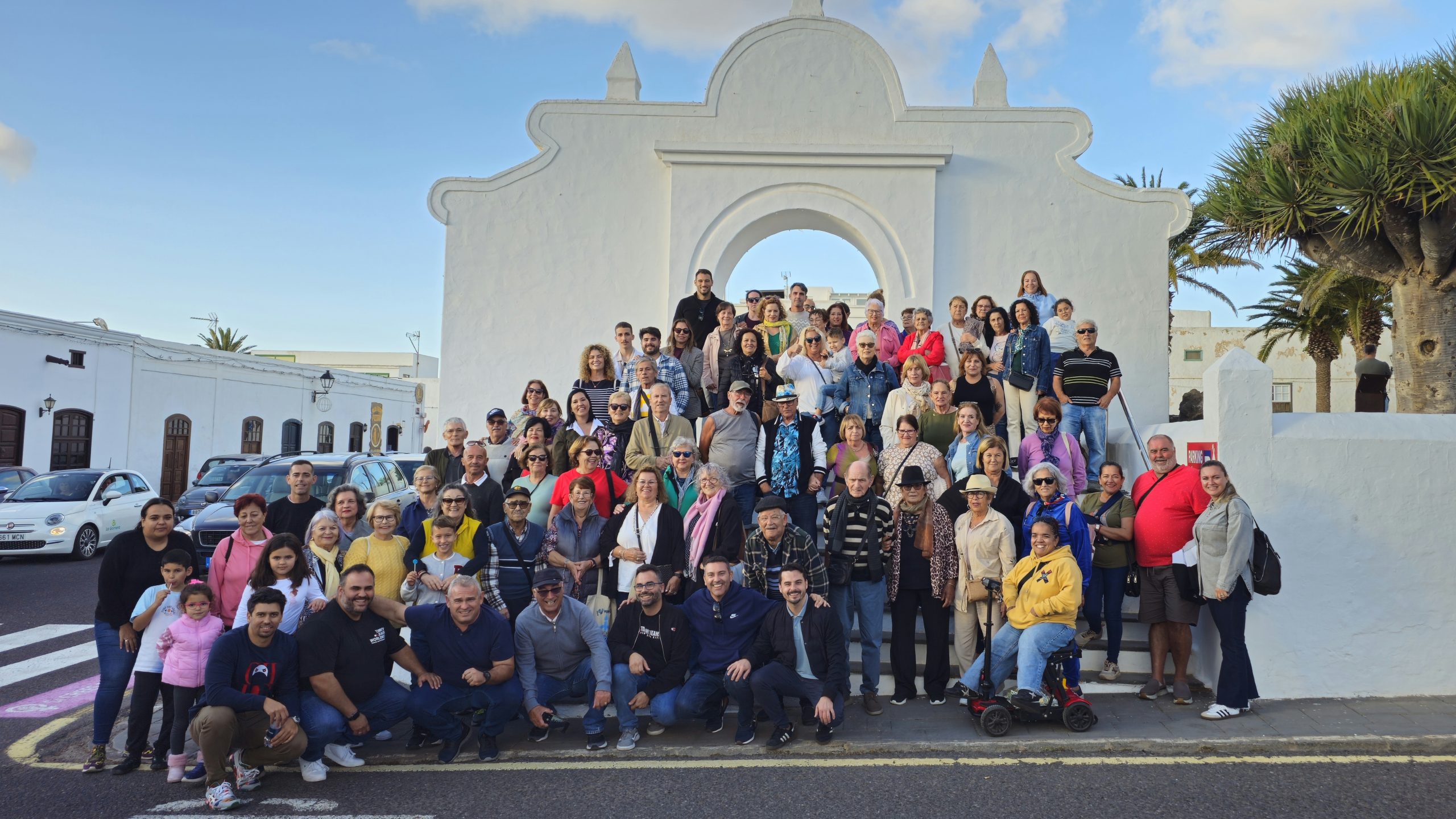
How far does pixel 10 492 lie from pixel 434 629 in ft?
45.5

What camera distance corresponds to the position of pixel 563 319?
1220 centimetres

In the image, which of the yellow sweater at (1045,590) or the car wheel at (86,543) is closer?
the yellow sweater at (1045,590)

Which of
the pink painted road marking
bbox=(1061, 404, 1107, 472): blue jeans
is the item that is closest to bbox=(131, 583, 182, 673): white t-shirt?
the pink painted road marking

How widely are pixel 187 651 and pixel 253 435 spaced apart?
26.1m

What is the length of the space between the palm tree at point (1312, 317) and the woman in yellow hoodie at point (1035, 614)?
15.1 m

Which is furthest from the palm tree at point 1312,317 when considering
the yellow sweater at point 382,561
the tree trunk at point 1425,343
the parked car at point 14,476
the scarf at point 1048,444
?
the parked car at point 14,476

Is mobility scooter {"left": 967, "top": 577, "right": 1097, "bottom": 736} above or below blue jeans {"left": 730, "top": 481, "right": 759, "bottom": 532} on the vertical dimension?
below

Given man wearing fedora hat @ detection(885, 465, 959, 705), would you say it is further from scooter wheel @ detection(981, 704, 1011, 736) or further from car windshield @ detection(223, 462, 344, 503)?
car windshield @ detection(223, 462, 344, 503)

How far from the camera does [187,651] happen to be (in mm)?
5574

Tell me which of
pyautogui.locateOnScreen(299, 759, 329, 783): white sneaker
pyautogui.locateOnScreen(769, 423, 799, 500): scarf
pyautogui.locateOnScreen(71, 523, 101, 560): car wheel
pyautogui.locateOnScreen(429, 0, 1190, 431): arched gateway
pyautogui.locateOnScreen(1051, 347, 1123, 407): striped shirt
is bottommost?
pyautogui.locateOnScreen(299, 759, 329, 783): white sneaker

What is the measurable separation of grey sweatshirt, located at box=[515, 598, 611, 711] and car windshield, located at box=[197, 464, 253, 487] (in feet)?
43.6

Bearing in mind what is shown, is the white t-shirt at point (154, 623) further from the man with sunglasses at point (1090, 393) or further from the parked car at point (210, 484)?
the parked car at point (210, 484)

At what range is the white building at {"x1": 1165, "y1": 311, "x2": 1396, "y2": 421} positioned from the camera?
107 feet

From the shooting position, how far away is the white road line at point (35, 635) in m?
8.77
